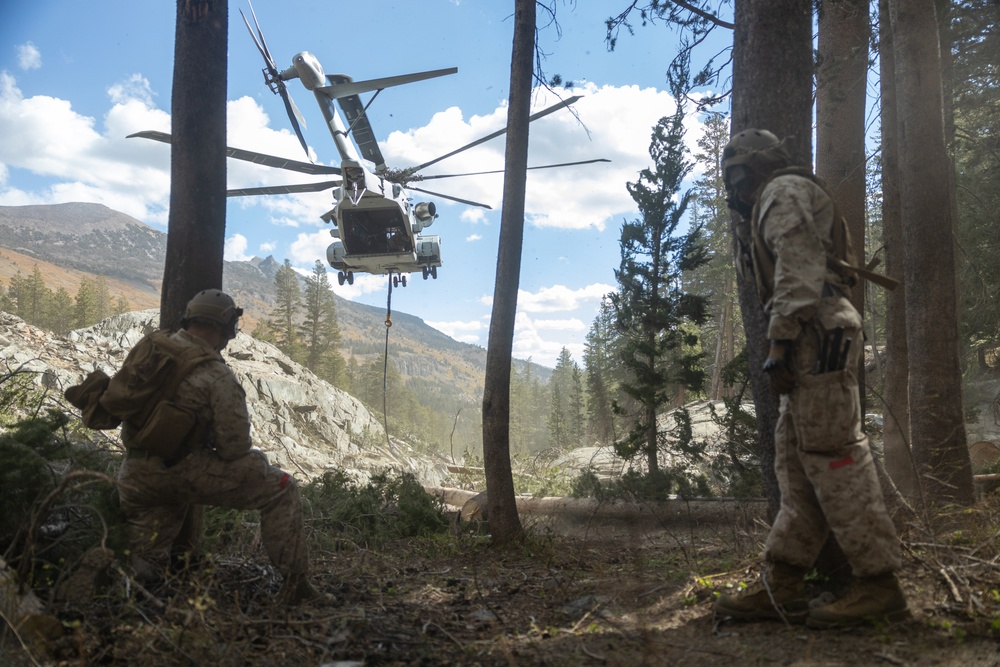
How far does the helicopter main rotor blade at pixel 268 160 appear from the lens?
1335 centimetres

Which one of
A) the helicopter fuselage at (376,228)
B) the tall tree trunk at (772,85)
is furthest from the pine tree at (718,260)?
the tall tree trunk at (772,85)

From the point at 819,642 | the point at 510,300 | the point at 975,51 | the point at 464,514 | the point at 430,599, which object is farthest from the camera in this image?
the point at 975,51

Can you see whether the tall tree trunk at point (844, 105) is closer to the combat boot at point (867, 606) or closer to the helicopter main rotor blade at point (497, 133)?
the helicopter main rotor blade at point (497, 133)

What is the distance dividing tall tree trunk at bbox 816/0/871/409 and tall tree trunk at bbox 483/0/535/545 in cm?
378

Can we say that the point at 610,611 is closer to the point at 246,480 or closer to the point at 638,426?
the point at 246,480

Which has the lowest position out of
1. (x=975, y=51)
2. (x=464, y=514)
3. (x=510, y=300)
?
(x=464, y=514)

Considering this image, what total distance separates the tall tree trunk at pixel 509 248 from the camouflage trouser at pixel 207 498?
3.63m

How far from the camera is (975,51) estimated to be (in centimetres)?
1309

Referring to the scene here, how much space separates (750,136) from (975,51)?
1321cm

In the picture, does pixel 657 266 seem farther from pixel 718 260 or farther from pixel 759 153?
pixel 718 260

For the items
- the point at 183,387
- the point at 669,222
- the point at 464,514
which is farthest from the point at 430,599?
the point at 669,222

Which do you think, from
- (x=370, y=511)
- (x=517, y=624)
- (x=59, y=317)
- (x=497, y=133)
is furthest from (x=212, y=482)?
(x=59, y=317)

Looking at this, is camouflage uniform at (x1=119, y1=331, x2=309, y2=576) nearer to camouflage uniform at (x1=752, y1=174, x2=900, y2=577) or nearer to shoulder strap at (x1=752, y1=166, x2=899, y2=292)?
camouflage uniform at (x1=752, y1=174, x2=900, y2=577)

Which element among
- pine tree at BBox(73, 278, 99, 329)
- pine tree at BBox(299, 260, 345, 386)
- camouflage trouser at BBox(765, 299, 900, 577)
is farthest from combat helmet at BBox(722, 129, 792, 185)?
pine tree at BBox(73, 278, 99, 329)
